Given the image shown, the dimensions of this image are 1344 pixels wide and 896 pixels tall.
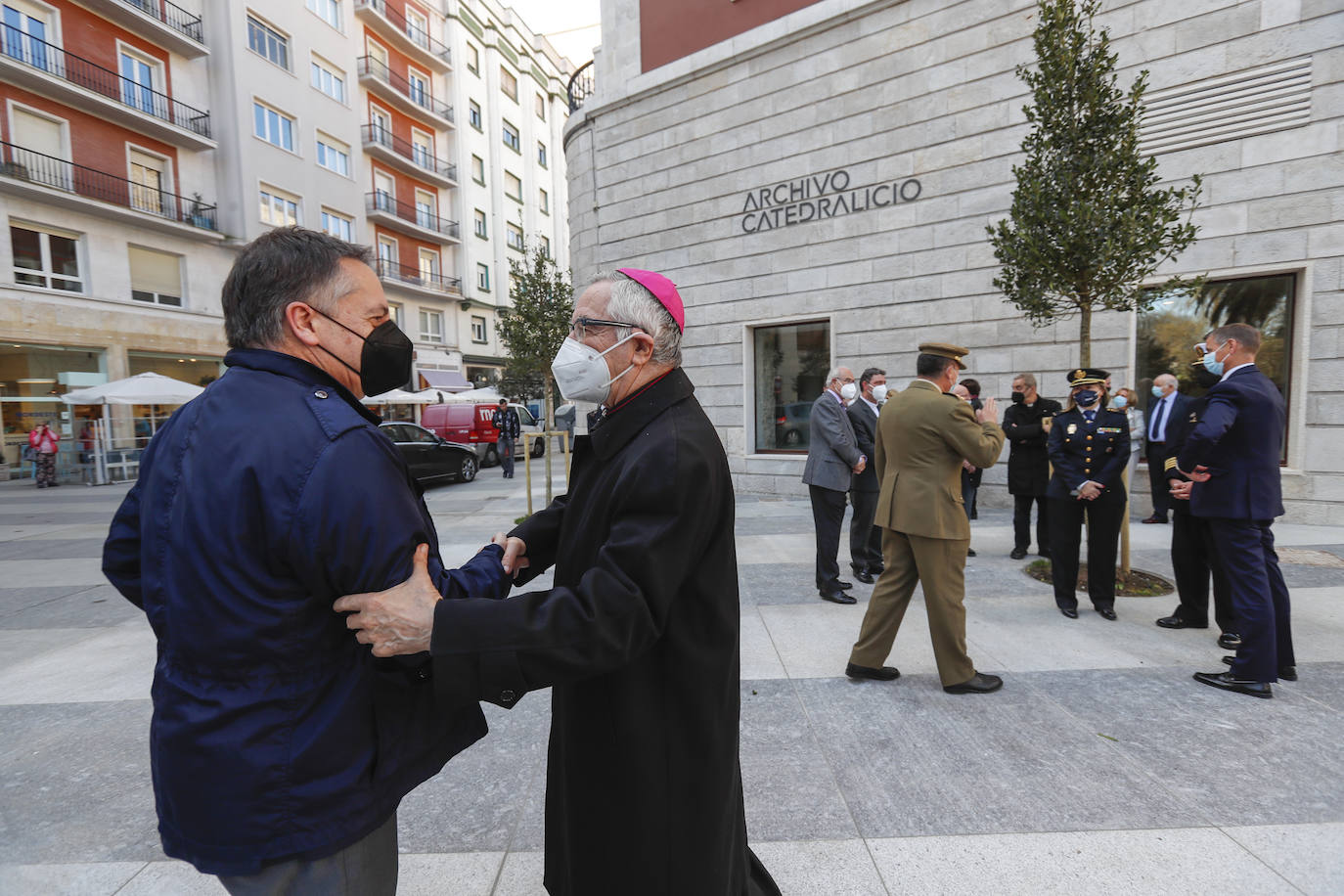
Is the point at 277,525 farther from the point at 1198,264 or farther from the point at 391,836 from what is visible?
the point at 1198,264

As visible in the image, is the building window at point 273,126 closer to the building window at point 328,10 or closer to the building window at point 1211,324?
the building window at point 328,10

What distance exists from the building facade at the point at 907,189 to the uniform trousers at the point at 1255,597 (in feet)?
18.9

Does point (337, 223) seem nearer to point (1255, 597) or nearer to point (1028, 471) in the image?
point (1028, 471)

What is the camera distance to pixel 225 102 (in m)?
21.8

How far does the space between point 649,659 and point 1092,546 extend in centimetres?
488

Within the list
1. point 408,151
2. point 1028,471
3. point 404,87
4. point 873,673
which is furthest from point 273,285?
point 404,87

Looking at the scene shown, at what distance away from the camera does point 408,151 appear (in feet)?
103

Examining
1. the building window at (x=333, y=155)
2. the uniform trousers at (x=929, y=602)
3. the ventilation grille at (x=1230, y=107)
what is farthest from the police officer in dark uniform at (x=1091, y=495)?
the building window at (x=333, y=155)

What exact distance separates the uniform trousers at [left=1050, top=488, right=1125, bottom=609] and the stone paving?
243mm

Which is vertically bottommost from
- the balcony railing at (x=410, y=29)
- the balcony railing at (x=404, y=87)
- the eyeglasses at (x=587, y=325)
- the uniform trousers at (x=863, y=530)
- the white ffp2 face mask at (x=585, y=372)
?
the uniform trousers at (x=863, y=530)

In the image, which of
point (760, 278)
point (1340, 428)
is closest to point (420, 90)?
point (760, 278)

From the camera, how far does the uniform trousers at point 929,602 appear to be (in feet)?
12.3

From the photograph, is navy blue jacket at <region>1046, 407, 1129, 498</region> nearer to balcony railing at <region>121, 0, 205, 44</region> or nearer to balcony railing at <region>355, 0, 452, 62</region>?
balcony railing at <region>121, 0, 205, 44</region>

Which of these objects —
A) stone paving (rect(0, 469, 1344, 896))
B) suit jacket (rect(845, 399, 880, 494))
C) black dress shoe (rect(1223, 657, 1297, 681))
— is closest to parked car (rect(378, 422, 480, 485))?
stone paving (rect(0, 469, 1344, 896))
